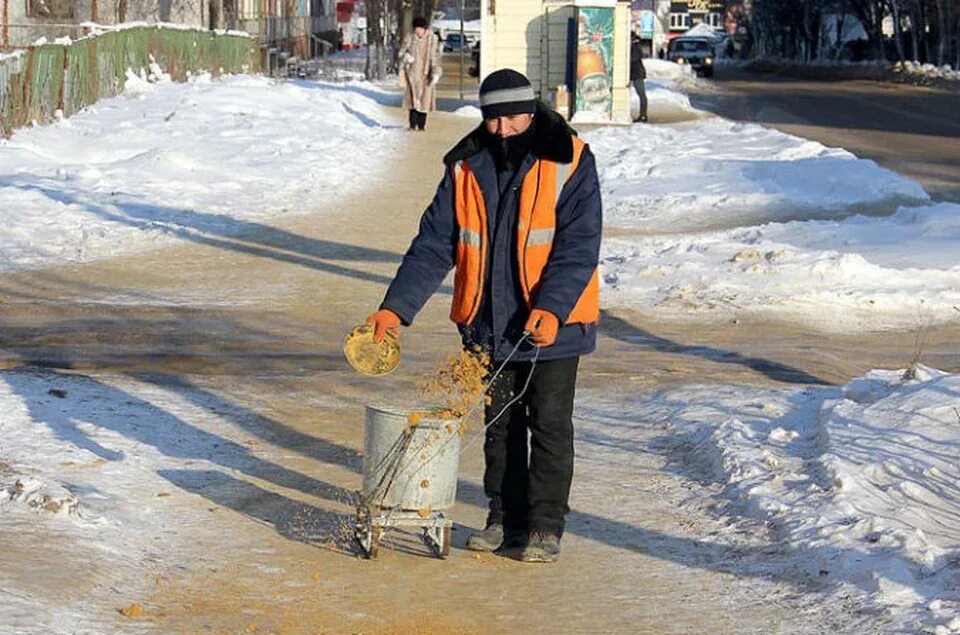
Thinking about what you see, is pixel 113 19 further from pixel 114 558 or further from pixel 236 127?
pixel 114 558

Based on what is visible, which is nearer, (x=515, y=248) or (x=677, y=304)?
(x=515, y=248)

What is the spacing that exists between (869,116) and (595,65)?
1061cm

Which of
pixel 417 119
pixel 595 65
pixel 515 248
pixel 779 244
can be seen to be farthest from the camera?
pixel 595 65

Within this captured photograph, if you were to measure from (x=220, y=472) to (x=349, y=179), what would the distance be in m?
12.9

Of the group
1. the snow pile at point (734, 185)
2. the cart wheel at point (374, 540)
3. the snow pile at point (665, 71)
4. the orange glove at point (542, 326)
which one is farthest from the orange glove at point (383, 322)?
the snow pile at point (665, 71)

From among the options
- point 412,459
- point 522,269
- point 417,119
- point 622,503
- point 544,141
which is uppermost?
point 544,141

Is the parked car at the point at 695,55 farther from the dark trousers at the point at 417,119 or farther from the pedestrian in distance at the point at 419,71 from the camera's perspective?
the dark trousers at the point at 417,119

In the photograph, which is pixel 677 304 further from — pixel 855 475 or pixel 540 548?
pixel 540 548

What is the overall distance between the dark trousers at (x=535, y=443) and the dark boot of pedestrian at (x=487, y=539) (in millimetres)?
38

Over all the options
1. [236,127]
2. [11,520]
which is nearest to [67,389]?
[11,520]

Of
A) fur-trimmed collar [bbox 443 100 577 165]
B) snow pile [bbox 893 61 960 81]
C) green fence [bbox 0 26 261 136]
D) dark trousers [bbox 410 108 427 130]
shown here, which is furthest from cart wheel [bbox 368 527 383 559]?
snow pile [bbox 893 61 960 81]

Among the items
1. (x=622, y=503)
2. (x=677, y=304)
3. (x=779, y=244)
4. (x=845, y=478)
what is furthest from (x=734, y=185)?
(x=845, y=478)

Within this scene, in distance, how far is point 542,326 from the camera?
5906 mm

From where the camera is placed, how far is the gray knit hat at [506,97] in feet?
20.0
